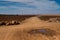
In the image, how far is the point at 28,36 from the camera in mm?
9570

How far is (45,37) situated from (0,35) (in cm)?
290

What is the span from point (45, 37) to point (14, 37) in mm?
1956

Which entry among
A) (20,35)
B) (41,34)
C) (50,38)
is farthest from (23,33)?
(50,38)

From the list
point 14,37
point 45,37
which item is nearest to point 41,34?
point 45,37

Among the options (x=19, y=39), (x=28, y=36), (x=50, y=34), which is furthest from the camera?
(x=50, y=34)

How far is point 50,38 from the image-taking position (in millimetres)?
9461

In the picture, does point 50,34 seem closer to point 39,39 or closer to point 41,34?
point 41,34

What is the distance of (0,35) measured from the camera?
32.2 feet

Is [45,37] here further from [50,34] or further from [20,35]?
[20,35]

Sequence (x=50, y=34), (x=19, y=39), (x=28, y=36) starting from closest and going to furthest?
1. (x=19, y=39)
2. (x=28, y=36)
3. (x=50, y=34)

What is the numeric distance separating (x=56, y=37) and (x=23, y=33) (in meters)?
2.20

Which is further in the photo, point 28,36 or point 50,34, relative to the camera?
point 50,34

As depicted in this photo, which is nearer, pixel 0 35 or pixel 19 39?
pixel 19 39

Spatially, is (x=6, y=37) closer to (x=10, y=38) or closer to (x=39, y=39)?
(x=10, y=38)
